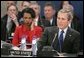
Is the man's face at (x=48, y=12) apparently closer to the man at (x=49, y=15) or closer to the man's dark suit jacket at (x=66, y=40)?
the man at (x=49, y=15)

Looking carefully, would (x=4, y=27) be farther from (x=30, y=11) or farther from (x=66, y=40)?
(x=66, y=40)

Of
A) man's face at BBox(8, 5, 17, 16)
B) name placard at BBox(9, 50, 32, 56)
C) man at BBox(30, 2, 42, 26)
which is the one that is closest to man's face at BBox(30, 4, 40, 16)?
man at BBox(30, 2, 42, 26)

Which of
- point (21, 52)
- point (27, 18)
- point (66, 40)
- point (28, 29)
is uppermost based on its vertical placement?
point (27, 18)

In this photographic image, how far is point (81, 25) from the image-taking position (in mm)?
2535

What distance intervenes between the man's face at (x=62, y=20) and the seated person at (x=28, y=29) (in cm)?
20

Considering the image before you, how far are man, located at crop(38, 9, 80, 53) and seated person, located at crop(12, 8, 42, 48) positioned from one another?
9 centimetres

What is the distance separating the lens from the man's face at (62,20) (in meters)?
2.49

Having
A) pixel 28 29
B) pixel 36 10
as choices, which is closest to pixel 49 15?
pixel 36 10

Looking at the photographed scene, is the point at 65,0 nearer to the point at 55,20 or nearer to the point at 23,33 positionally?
the point at 55,20

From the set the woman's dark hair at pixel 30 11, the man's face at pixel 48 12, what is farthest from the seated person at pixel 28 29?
the man's face at pixel 48 12

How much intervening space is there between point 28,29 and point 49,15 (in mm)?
254

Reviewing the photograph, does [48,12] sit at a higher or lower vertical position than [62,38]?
higher

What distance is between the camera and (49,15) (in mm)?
2551

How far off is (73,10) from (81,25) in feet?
0.56
